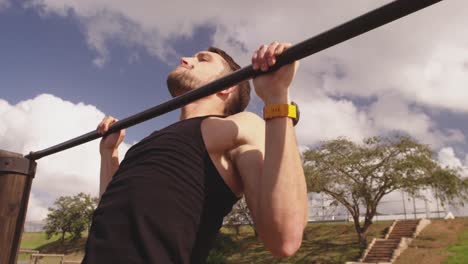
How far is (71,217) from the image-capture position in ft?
145

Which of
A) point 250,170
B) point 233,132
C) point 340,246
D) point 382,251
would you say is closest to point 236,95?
point 233,132

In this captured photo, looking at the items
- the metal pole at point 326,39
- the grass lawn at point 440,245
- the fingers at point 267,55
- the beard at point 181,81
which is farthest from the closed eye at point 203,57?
the grass lawn at point 440,245

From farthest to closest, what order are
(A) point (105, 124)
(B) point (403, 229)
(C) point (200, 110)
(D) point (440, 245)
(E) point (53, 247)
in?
(E) point (53, 247) → (B) point (403, 229) → (D) point (440, 245) → (A) point (105, 124) → (C) point (200, 110)

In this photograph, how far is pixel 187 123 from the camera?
1652mm

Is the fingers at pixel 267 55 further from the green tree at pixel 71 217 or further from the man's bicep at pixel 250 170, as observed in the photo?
the green tree at pixel 71 217

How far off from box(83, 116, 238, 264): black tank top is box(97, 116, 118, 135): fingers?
2.08ft

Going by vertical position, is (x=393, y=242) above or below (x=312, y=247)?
above

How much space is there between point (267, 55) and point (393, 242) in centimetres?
2708

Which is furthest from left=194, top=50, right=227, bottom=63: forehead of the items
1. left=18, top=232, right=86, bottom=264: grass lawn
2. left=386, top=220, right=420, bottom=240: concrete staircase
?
left=18, top=232, right=86, bottom=264: grass lawn

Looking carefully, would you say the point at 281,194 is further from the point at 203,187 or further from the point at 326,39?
the point at 326,39

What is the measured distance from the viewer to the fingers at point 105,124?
88.2 inches

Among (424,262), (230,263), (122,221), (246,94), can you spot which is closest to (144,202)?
(122,221)

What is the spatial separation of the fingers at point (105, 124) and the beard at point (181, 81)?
0.45 meters

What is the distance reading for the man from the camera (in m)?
1.31
